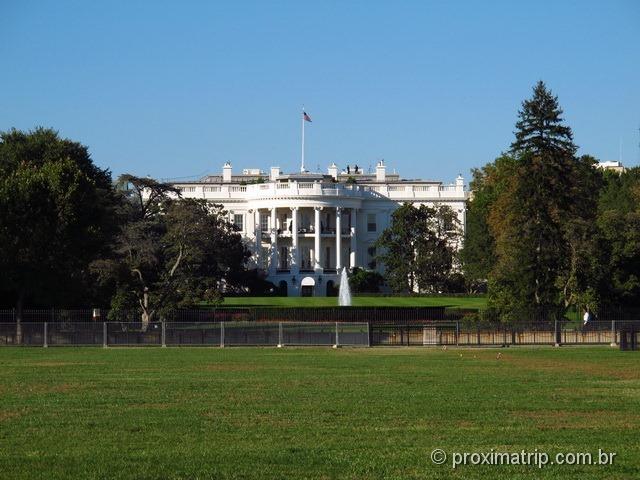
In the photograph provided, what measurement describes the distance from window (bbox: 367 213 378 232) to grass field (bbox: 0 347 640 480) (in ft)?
328

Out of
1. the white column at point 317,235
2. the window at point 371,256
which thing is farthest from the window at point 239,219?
the window at point 371,256

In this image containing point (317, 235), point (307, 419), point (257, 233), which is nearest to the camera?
point (307, 419)

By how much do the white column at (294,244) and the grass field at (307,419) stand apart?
8974cm

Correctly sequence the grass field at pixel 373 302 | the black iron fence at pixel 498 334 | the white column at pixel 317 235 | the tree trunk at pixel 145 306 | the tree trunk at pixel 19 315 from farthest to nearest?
1. the white column at pixel 317 235
2. the grass field at pixel 373 302
3. the tree trunk at pixel 145 306
4. the black iron fence at pixel 498 334
5. the tree trunk at pixel 19 315

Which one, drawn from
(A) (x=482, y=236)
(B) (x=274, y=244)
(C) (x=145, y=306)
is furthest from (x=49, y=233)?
(B) (x=274, y=244)

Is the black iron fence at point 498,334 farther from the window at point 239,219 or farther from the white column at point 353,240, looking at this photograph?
the window at point 239,219

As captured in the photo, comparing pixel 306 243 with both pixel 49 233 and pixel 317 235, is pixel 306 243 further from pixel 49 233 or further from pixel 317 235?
pixel 49 233

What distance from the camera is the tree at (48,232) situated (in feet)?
200

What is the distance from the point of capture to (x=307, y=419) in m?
21.5

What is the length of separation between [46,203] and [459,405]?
43.0 metres

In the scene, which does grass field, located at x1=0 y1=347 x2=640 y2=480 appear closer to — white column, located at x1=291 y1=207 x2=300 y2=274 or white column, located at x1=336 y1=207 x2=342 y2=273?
white column, located at x1=291 y1=207 x2=300 y2=274

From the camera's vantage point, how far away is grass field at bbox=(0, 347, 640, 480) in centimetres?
1661

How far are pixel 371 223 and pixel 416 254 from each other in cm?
2553

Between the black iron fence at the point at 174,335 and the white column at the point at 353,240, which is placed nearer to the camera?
the black iron fence at the point at 174,335
